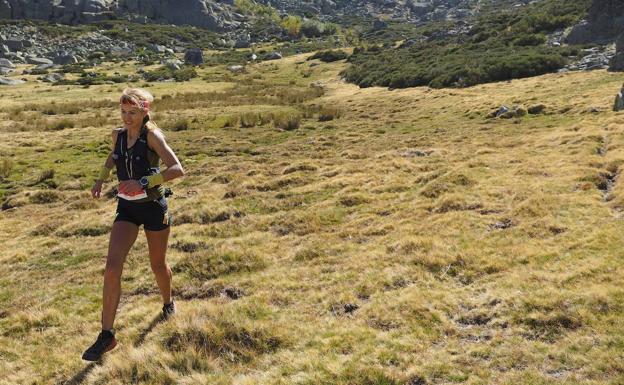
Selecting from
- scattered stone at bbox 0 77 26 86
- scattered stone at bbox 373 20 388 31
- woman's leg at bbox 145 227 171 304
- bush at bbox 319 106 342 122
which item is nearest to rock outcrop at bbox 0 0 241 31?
scattered stone at bbox 373 20 388 31

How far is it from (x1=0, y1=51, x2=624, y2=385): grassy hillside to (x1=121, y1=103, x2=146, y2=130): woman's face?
3.29 meters

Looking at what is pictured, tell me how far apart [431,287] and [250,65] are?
323 ft

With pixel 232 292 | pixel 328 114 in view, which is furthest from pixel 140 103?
pixel 328 114

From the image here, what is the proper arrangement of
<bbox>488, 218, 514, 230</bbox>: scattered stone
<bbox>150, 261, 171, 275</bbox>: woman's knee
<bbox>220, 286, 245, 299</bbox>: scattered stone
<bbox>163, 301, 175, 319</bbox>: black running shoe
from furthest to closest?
<bbox>488, 218, 514, 230</bbox>: scattered stone → <bbox>220, 286, 245, 299</bbox>: scattered stone → <bbox>163, 301, 175, 319</bbox>: black running shoe → <bbox>150, 261, 171, 275</bbox>: woman's knee

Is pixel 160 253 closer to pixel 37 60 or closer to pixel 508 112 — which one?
pixel 508 112

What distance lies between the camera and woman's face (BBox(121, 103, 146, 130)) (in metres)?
6.32

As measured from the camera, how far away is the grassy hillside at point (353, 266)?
651 cm

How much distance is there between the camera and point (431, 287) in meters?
8.60

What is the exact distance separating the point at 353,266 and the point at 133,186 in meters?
5.27

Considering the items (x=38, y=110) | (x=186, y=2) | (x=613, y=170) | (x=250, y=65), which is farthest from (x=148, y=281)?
(x=186, y=2)

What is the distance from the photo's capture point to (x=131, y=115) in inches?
251

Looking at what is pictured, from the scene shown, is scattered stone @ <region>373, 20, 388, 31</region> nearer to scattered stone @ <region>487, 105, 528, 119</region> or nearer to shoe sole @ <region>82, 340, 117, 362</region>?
scattered stone @ <region>487, 105, 528, 119</region>

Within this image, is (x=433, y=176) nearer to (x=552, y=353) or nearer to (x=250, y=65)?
(x=552, y=353)

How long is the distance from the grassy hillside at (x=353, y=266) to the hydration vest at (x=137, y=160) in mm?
2573
